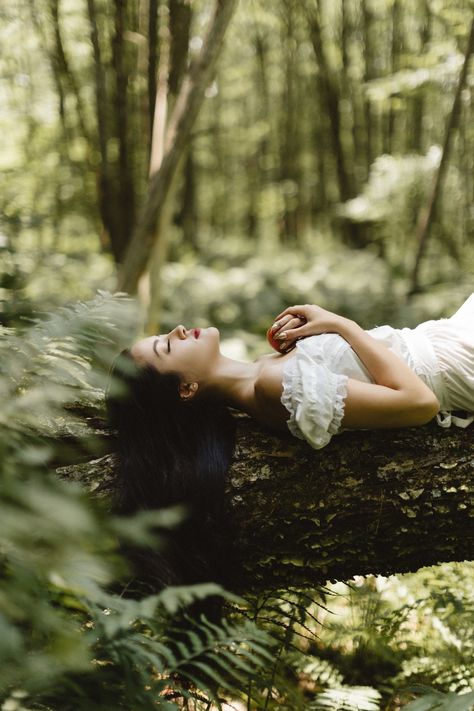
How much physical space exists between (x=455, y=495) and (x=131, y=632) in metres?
1.41

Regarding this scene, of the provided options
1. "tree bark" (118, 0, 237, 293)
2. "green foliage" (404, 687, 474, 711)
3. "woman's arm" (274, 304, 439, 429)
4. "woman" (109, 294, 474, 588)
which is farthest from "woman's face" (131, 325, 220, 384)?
"tree bark" (118, 0, 237, 293)

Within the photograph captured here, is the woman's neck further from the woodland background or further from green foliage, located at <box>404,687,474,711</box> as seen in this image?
green foliage, located at <box>404,687,474,711</box>

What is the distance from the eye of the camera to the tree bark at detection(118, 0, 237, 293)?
5148 mm

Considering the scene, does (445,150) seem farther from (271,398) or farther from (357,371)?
(271,398)

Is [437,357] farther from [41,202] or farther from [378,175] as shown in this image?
[41,202]

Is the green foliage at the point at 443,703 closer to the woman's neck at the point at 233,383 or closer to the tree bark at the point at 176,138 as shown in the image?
the woman's neck at the point at 233,383

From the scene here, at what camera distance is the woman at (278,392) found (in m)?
2.46

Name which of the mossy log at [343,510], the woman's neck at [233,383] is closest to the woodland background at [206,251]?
the mossy log at [343,510]

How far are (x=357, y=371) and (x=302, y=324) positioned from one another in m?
0.39

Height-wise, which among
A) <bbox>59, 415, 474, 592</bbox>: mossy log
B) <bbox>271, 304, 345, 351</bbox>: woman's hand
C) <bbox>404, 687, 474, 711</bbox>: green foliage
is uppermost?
<bbox>271, 304, 345, 351</bbox>: woman's hand

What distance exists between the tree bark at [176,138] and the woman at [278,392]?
10.0 ft

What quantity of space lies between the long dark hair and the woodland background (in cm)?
20

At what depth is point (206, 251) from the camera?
12625mm

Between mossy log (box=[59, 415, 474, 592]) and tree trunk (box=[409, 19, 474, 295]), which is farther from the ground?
tree trunk (box=[409, 19, 474, 295])
